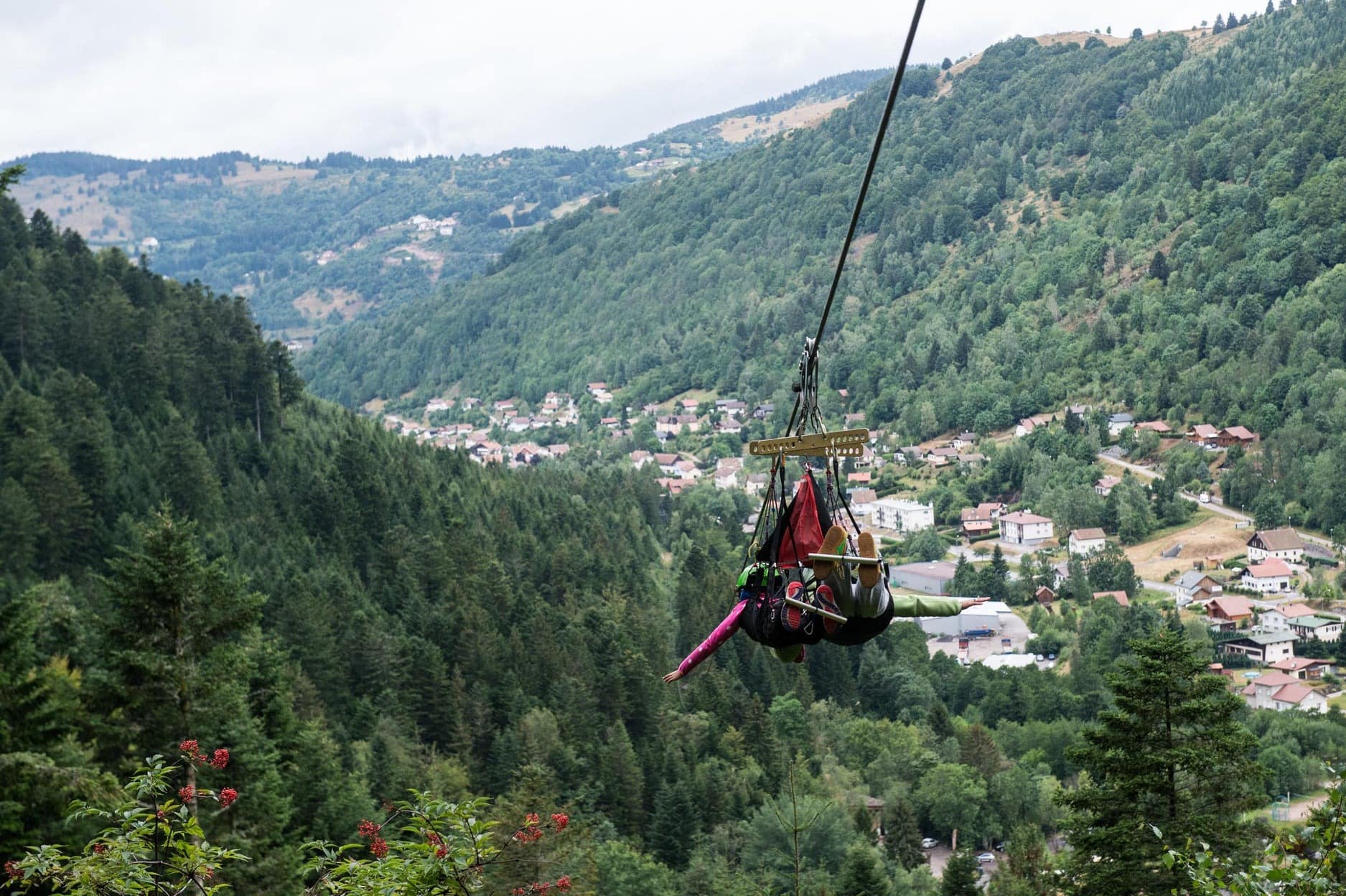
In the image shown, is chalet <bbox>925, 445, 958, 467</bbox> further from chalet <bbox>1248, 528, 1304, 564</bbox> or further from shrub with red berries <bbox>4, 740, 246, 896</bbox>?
shrub with red berries <bbox>4, 740, 246, 896</bbox>

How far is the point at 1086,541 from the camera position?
9181cm

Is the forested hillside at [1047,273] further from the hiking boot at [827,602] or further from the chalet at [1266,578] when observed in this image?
the hiking boot at [827,602]

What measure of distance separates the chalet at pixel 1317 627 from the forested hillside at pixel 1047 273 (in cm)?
1996

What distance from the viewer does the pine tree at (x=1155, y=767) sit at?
625 inches

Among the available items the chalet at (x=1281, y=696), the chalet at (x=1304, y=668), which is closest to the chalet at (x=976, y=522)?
the chalet at (x=1304, y=668)

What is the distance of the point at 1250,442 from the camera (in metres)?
103

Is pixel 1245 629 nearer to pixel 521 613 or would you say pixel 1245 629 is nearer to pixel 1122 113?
pixel 521 613

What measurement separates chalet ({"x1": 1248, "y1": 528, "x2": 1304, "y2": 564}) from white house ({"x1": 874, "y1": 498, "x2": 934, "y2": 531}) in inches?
896

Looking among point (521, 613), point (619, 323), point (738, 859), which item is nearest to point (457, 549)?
point (521, 613)

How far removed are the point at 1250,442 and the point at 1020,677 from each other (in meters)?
50.5

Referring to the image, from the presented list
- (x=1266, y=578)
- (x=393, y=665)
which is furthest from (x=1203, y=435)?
(x=393, y=665)

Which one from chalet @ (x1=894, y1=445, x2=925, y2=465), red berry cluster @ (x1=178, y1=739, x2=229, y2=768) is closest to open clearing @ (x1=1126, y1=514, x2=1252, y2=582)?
chalet @ (x1=894, y1=445, x2=925, y2=465)

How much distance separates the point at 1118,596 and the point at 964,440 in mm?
44880

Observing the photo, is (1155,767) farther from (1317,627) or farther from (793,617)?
(1317,627)
